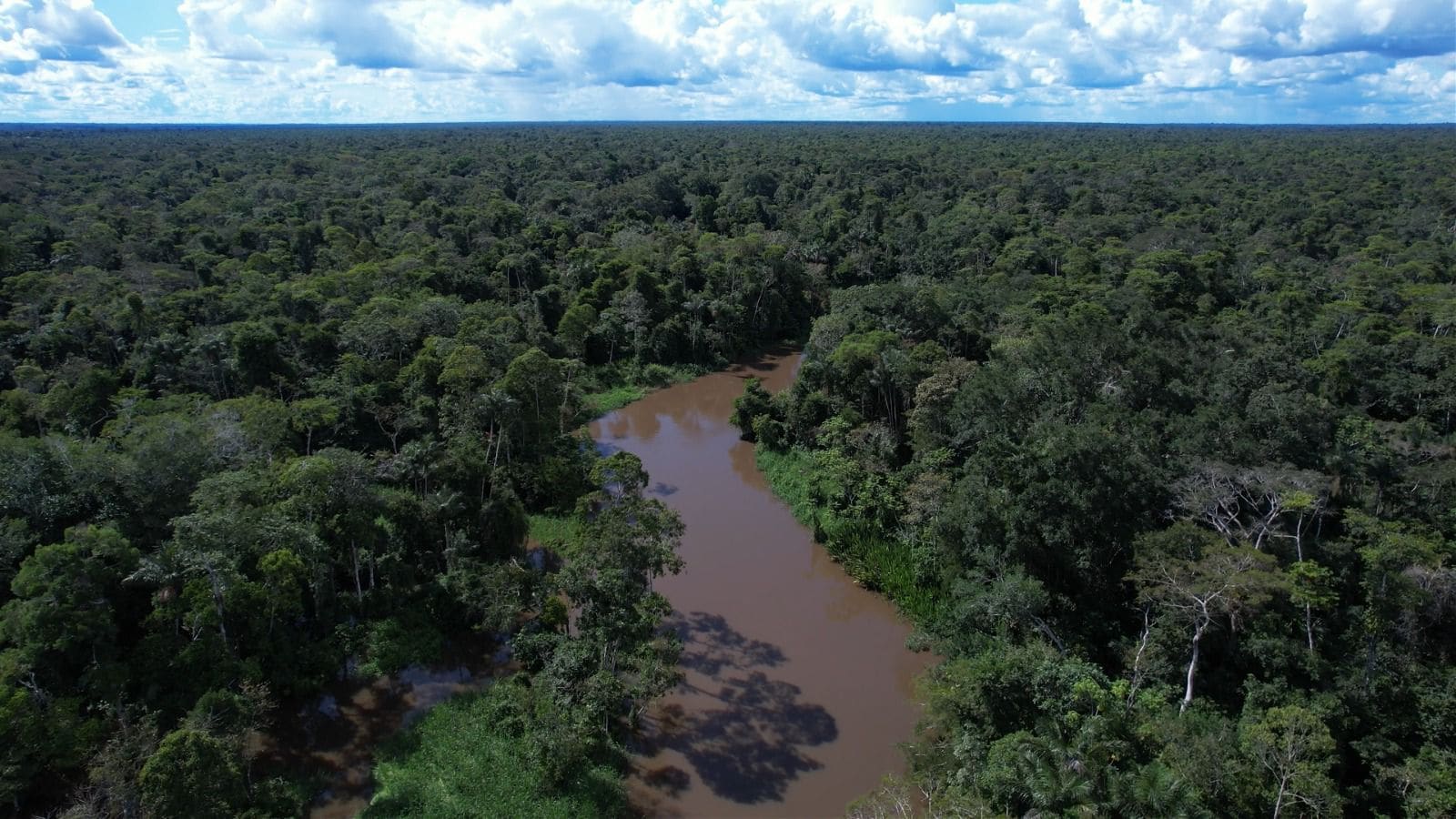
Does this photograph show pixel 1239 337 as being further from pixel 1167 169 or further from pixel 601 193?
pixel 1167 169

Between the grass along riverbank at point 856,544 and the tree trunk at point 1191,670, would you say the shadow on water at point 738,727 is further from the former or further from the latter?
the tree trunk at point 1191,670

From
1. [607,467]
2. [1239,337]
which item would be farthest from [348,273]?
[1239,337]

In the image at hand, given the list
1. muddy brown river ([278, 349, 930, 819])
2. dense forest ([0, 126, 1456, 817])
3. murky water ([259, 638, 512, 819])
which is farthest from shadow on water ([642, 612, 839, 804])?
murky water ([259, 638, 512, 819])

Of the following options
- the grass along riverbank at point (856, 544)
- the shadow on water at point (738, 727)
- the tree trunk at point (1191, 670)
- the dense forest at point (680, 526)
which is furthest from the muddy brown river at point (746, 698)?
the tree trunk at point (1191, 670)

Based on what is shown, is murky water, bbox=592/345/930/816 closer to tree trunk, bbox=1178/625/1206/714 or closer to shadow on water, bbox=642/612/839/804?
shadow on water, bbox=642/612/839/804

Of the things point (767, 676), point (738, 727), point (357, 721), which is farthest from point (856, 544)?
point (357, 721)
